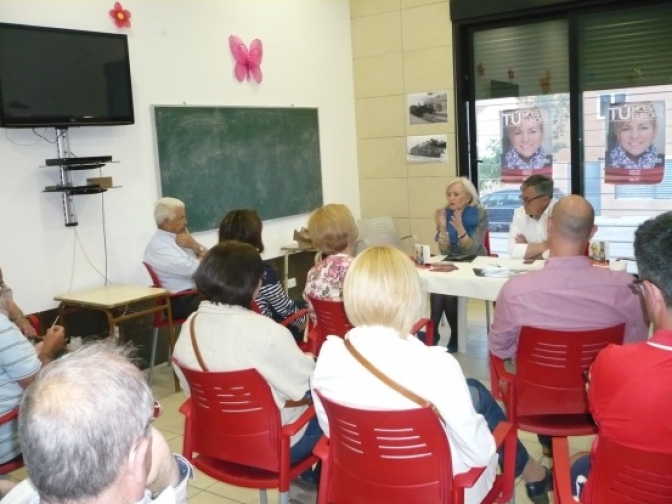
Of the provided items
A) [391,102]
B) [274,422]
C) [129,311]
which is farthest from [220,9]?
[274,422]

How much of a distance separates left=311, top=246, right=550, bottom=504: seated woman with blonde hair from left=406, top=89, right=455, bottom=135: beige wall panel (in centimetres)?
463

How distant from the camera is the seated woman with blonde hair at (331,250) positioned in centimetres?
338

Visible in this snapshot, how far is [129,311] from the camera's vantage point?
183 inches

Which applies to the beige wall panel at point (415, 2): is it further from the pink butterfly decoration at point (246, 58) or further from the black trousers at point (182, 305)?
the black trousers at point (182, 305)

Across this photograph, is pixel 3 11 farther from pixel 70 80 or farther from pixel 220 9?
pixel 220 9

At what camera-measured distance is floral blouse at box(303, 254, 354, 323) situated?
133 inches

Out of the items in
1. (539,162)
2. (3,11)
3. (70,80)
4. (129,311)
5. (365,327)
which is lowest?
(129,311)

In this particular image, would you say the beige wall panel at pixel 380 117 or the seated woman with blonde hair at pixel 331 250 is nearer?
the seated woman with blonde hair at pixel 331 250

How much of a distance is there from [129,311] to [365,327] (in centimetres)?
306

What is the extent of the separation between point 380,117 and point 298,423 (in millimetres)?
5126

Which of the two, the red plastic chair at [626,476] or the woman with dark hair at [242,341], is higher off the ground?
the woman with dark hair at [242,341]

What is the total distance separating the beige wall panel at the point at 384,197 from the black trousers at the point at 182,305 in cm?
297

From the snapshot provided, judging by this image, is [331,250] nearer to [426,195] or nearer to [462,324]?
[462,324]

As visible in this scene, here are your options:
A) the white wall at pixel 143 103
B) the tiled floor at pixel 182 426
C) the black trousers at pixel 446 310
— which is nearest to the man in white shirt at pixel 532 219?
the black trousers at pixel 446 310
